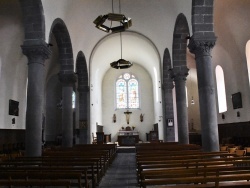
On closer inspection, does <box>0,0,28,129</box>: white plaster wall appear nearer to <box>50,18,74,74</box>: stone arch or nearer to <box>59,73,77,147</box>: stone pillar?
<box>50,18,74,74</box>: stone arch

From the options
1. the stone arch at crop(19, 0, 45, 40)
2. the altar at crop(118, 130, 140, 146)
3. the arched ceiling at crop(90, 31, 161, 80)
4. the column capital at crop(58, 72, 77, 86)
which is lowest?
the altar at crop(118, 130, 140, 146)

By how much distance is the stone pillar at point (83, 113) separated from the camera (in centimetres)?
1898

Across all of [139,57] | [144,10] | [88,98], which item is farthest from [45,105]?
[144,10]

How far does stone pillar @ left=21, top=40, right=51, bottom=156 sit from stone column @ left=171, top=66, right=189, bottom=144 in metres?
7.65

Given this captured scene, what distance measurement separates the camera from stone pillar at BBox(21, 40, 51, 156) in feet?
31.1

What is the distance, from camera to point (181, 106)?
14508mm

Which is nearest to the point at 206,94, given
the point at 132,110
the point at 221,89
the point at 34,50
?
the point at 34,50

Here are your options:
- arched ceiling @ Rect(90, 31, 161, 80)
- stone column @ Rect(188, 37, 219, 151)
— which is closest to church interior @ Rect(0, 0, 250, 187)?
A: stone column @ Rect(188, 37, 219, 151)

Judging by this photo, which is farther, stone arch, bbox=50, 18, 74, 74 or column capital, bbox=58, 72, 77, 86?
column capital, bbox=58, 72, 77, 86

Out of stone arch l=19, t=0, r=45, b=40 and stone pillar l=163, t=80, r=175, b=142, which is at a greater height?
stone arch l=19, t=0, r=45, b=40

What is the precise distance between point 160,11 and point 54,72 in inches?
458

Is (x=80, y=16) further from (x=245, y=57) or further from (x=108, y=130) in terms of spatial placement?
(x=108, y=130)

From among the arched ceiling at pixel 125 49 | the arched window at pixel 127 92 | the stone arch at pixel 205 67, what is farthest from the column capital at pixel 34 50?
the arched window at pixel 127 92

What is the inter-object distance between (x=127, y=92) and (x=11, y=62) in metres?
16.1
